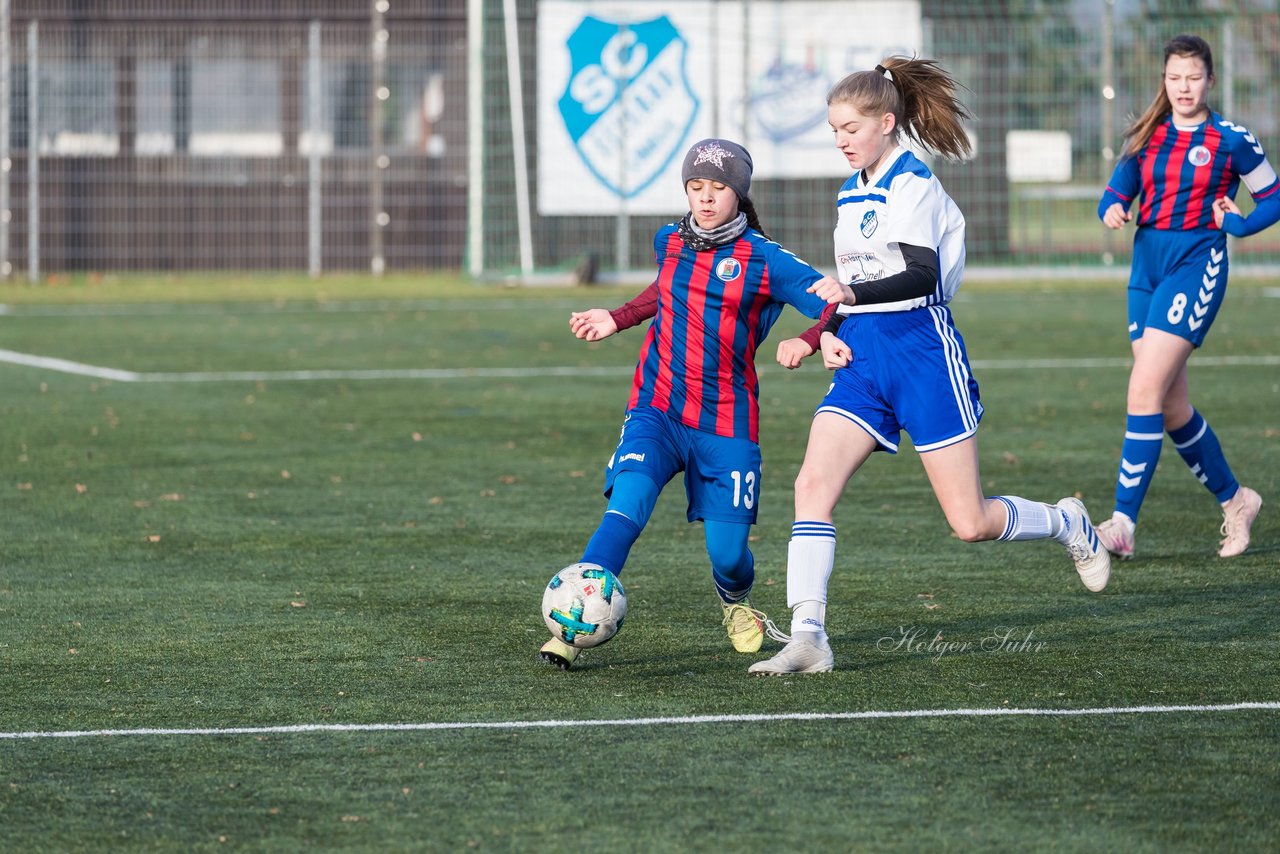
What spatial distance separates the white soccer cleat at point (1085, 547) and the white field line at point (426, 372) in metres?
8.62

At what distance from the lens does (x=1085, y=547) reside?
6.57m

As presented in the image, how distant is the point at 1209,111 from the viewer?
25.9 feet

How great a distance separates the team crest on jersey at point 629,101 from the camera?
24266mm

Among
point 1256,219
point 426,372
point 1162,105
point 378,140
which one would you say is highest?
point 378,140

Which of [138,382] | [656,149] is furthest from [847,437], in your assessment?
[656,149]

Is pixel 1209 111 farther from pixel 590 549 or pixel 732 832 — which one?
pixel 732 832

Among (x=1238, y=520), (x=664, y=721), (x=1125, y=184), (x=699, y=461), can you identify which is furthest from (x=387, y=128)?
(x=664, y=721)

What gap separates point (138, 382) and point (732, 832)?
36.2 feet

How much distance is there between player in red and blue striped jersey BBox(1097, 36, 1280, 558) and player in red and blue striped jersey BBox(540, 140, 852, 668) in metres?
2.23

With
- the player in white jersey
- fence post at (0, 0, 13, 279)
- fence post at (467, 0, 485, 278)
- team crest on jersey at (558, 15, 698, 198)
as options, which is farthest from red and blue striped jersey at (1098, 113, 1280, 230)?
fence post at (0, 0, 13, 279)

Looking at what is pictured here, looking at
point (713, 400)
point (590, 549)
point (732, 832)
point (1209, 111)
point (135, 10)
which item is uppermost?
point (135, 10)

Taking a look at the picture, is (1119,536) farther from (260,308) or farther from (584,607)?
(260,308)

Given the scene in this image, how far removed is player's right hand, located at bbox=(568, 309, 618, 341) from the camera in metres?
6.14

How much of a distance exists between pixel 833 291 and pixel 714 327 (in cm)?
75
